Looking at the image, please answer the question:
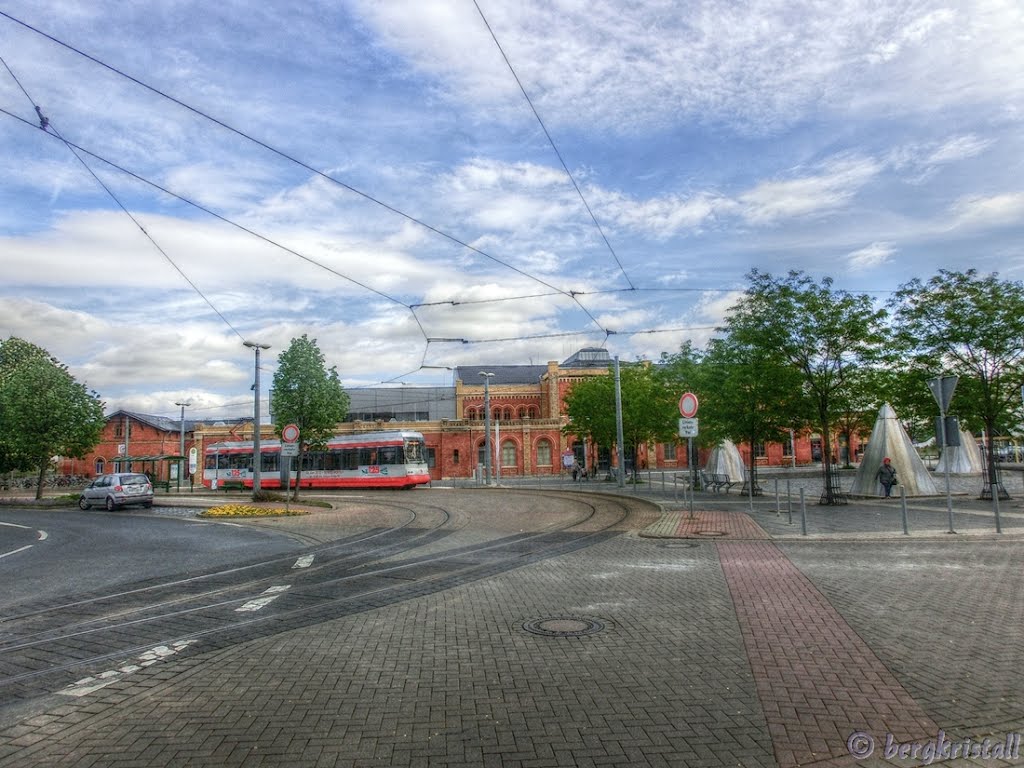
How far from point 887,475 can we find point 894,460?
3.72ft

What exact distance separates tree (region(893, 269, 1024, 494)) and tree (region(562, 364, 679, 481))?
1388 centimetres

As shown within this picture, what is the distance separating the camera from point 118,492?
2789 centimetres

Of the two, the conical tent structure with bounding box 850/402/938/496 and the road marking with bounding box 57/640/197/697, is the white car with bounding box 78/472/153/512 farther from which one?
the conical tent structure with bounding box 850/402/938/496

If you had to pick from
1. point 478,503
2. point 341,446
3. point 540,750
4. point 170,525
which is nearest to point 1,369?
point 341,446

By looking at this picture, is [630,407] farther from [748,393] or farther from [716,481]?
[748,393]

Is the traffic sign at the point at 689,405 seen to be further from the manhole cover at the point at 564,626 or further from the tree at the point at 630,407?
the tree at the point at 630,407

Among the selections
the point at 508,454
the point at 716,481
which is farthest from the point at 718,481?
the point at 508,454

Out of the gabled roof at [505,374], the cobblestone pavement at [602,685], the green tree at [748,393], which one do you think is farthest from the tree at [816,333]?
the gabled roof at [505,374]

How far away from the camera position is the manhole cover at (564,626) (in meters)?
6.81

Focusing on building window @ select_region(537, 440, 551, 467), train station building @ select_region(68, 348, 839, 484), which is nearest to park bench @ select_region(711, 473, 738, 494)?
train station building @ select_region(68, 348, 839, 484)

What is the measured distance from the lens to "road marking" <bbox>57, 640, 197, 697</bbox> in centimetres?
551

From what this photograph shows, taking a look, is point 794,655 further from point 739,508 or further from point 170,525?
point 170,525

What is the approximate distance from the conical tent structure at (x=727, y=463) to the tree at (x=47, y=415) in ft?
102

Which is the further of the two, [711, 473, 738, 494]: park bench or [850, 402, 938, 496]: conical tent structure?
[711, 473, 738, 494]: park bench
